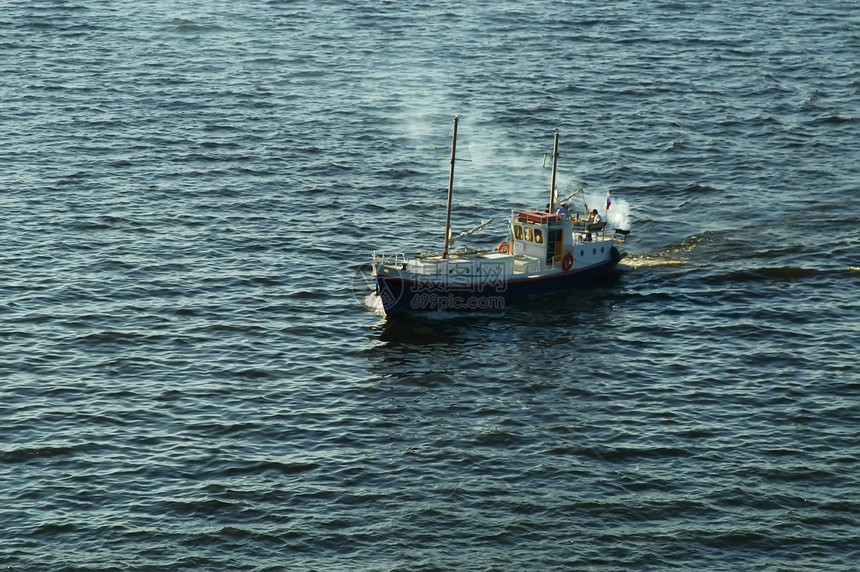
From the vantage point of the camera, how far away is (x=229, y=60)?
117 metres

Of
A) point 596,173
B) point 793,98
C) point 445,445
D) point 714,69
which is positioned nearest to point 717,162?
point 596,173

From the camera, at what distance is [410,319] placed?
6569 centimetres

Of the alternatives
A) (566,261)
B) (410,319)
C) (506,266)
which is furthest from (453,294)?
(566,261)

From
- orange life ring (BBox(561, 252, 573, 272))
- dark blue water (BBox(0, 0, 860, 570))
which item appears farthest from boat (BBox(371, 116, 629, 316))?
dark blue water (BBox(0, 0, 860, 570))

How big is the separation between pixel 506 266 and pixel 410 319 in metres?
7.12

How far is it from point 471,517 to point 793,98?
73.7m

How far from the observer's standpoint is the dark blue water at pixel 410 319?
152ft

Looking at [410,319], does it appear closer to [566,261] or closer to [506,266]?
[506,266]

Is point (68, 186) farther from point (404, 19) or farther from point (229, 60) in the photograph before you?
point (404, 19)

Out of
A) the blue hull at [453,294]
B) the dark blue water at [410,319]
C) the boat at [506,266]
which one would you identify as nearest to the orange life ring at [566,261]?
the boat at [506,266]

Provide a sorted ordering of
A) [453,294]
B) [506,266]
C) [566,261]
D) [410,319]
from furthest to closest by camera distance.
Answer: [566,261], [506,266], [453,294], [410,319]

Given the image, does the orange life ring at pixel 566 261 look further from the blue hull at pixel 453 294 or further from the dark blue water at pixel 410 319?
the dark blue water at pixel 410 319

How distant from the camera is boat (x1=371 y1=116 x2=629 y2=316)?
65438 millimetres

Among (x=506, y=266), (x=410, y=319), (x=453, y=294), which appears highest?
(x=506, y=266)
